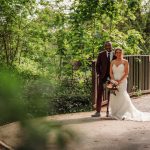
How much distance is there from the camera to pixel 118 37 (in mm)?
13969

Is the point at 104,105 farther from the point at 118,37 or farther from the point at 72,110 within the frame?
the point at 118,37

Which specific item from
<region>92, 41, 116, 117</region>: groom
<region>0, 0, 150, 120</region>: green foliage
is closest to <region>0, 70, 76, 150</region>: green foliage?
<region>92, 41, 116, 117</region>: groom

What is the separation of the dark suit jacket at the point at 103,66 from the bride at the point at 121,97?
0.12 metres

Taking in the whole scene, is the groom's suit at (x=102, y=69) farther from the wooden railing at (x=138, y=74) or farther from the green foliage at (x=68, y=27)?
the wooden railing at (x=138, y=74)

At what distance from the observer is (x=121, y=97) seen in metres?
10.5

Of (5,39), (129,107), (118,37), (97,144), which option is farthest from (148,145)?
(5,39)

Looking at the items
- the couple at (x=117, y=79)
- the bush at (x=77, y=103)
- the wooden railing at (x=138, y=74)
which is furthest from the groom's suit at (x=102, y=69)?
the wooden railing at (x=138, y=74)

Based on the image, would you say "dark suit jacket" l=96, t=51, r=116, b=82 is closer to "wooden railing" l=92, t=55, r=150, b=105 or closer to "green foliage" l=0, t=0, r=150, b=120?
"green foliage" l=0, t=0, r=150, b=120

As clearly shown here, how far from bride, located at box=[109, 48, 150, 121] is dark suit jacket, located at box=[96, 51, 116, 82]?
0.12 metres

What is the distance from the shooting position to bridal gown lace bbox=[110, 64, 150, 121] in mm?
10188

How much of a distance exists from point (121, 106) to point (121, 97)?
0.20 m

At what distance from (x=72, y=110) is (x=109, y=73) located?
159 centimetres

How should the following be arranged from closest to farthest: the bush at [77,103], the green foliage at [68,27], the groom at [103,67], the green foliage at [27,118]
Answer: the green foliage at [27,118] < the groom at [103,67] < the bush at [77,103] < the green foliage at [68,27]

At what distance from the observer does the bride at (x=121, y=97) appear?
10.2 m
